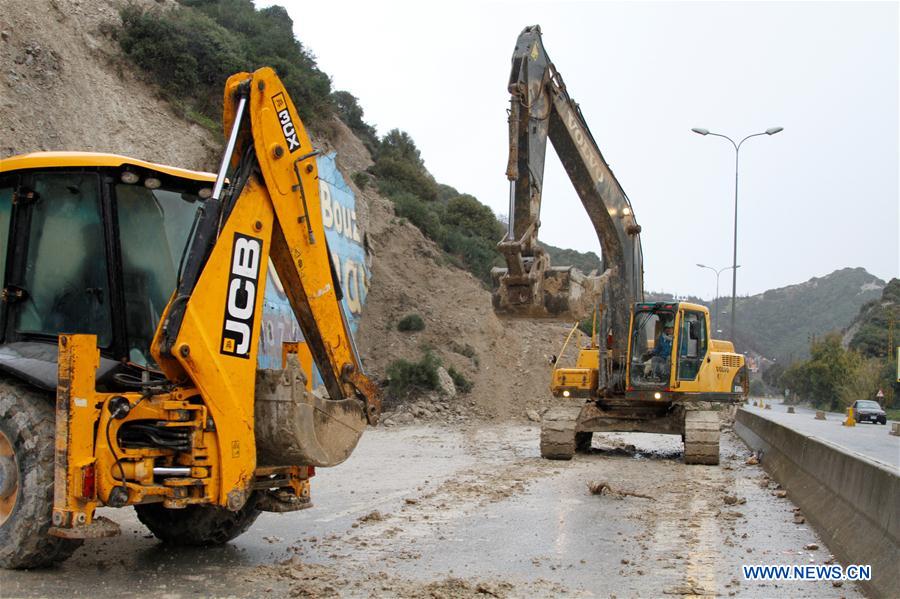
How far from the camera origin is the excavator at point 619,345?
572 inches

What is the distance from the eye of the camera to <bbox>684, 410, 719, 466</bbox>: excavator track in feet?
49.0

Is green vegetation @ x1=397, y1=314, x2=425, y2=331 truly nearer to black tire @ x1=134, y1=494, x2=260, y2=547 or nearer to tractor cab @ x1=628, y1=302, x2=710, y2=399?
tractor cab @ x1=628, y1=302, x2=710, y2=399

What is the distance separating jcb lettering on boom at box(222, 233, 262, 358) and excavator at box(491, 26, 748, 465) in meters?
7.58

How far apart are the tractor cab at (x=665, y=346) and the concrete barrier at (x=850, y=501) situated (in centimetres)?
295

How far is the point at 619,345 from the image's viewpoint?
16.2m

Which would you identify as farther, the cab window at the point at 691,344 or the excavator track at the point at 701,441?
the cab window at the point at 691,344

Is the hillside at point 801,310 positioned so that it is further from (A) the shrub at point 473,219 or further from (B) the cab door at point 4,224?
(B) the cab door at point 4,224

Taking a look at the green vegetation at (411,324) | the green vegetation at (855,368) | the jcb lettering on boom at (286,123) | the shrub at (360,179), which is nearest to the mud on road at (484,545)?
the jcb lettering on boom at (286,123)

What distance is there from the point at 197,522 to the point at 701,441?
9692 millimetres

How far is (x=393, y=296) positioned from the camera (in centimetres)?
3278

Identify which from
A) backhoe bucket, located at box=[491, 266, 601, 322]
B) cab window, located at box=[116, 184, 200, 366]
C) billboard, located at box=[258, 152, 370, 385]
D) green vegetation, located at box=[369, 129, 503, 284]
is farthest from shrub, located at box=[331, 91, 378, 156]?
cab window, located at box=[116, 184, 200, 366]

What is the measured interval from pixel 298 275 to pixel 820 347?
7174 centimetres

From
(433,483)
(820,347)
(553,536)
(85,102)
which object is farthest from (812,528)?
(820,347)

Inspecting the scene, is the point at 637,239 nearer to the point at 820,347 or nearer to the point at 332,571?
the point at 332,571
